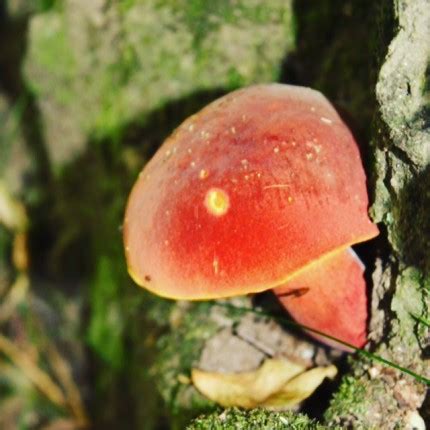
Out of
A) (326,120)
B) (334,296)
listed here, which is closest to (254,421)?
(334,296)

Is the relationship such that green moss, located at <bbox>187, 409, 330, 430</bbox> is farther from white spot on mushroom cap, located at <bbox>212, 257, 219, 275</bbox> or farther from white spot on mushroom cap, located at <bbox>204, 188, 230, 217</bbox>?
white spot on mushroom cap, located at <bbox>204, 188, 230, 217</bbox>

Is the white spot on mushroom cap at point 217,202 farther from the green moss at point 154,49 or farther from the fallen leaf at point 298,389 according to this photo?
the green moss at point 154,49

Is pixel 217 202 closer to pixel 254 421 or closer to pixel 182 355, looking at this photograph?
pixel 254 421

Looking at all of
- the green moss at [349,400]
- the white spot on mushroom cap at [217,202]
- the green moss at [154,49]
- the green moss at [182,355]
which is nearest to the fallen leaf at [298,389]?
the green moss at [349,400]

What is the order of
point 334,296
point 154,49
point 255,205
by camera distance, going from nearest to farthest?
1. point 255,205
2. point 334,296
3. point 154,49

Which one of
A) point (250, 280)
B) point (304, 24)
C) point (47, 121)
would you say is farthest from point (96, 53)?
point (250, 280)

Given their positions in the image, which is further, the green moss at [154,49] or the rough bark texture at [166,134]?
the green moss at [154,49]
